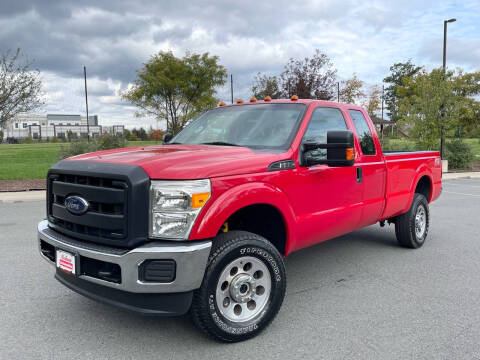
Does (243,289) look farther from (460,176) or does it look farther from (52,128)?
(52,128)

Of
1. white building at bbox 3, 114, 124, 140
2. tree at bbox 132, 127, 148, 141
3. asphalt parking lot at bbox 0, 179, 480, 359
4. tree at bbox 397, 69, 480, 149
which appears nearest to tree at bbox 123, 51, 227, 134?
tree at bbox 397, 69, 480, 149

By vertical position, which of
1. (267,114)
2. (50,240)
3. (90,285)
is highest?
(267,114)

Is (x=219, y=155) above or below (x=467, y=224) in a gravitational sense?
above

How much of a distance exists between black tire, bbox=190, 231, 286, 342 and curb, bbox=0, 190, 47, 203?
9.00 m

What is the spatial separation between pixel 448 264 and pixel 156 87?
1787cm

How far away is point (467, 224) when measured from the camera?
7.27 m

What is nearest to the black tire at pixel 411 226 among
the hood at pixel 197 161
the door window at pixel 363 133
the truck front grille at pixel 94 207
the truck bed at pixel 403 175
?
the truck bed at pixel 403 175

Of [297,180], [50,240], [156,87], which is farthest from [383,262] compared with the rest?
[156,87]

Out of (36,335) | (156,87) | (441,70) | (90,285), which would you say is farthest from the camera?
(156,87)

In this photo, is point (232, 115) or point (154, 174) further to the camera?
point (232, 115)

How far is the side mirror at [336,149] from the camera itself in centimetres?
332

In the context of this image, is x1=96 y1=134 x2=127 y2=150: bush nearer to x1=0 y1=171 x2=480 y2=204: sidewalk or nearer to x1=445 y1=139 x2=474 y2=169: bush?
x1=0 y1=171 x2=480 y2=204: sidewalk

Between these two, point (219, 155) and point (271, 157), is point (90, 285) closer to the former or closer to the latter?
point (219, 155)

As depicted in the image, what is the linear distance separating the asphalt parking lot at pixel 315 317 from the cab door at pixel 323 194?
26.0 inches
